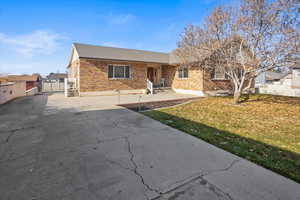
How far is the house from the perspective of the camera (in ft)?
40.9

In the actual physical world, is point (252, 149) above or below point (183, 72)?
below

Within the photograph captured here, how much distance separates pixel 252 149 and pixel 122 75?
12.5 m

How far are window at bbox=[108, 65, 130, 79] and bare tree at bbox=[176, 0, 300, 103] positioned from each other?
21.9 ft

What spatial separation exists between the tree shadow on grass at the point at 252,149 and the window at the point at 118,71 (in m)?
10.2

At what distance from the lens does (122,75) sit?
1412 centimetres

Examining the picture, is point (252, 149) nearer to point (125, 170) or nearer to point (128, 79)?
point (125, 170)

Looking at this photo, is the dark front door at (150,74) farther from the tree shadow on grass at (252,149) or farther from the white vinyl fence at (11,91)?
the tree shadow on grass at (252,149)

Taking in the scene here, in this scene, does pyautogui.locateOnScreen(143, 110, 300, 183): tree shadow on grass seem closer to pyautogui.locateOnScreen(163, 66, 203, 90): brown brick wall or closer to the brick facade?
the brick facade

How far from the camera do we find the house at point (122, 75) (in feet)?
40.9

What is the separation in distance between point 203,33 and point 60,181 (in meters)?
9.68

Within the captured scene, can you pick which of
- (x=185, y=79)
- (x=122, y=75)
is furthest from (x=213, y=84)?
(x=122, y=75)

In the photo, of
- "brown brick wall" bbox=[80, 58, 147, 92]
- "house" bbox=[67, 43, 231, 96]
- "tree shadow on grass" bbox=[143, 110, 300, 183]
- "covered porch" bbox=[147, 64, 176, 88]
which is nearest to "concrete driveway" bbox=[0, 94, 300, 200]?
"tree shadow on grass" bbox=[143, 110, 300, 183]

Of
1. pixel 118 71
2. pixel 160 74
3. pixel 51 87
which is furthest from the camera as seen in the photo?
pixel 51 87

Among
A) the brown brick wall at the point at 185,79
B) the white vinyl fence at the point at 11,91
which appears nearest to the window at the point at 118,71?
the brown brick wall at the point at 185,79
